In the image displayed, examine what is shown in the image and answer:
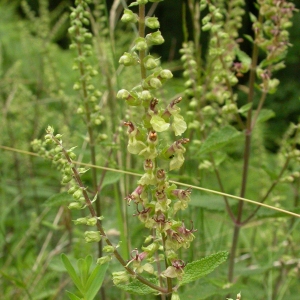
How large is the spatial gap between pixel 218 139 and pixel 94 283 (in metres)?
0.65

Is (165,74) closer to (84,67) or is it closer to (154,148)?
(154,148)

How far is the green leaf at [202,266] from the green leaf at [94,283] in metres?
0.22

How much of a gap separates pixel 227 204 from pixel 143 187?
2.73ft

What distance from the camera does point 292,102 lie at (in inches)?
255

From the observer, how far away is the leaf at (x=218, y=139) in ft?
5.16

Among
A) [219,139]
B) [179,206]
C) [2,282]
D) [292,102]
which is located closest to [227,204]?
[219,139]

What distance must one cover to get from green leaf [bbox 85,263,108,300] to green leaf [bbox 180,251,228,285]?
22cm

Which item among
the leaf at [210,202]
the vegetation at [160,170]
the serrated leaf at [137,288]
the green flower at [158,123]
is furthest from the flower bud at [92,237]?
the leaf at [210,202]

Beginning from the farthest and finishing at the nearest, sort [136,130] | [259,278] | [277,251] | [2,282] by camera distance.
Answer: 1. [259,278]
2. [2,282]
3. [277,251]
4. [136,130]

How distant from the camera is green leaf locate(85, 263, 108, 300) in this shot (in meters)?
1.16

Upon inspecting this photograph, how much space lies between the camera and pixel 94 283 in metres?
1.20

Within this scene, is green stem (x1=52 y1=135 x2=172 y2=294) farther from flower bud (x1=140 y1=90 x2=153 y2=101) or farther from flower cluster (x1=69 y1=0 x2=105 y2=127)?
flower cluster (x1=69 y1=0 x2=105 y2=127)

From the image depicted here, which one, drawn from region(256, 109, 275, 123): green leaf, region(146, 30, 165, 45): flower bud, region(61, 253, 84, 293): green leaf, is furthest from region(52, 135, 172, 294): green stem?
region(256, 109, 275, 123): green leaf

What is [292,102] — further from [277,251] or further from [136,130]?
[136,130]
